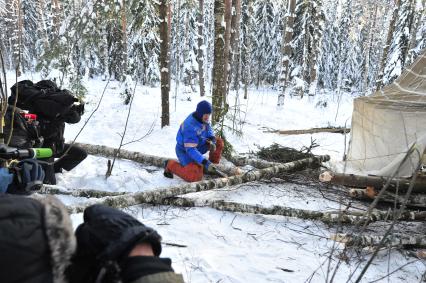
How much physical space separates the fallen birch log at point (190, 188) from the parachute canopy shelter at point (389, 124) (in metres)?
1.12

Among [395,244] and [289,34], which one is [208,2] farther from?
[395,244]

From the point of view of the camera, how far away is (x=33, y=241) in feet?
4.05

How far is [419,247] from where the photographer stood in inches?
173

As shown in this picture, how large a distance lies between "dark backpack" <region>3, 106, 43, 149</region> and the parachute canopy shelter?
16.8ft

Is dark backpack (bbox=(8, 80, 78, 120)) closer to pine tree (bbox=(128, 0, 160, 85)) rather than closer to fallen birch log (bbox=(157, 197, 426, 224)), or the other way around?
fallen birch log (bbox=(157, 197, 426, 224))

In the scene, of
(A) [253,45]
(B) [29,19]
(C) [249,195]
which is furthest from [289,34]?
(B) [29,19]

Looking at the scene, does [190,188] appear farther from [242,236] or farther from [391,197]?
[391,197]

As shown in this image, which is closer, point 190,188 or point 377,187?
point 190,188

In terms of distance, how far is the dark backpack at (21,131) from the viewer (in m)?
4.53

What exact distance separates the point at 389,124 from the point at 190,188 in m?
3.79

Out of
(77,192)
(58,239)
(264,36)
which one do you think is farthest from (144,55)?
(58,239)

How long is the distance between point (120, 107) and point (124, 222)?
13.6 metres

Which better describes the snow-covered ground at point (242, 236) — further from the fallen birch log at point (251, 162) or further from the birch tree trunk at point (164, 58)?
the birch tree trunk at point (164, 58)

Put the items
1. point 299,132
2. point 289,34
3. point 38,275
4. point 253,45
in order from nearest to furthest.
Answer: point 38,275 → point 299,132 → point 289,34 → point 253,45
